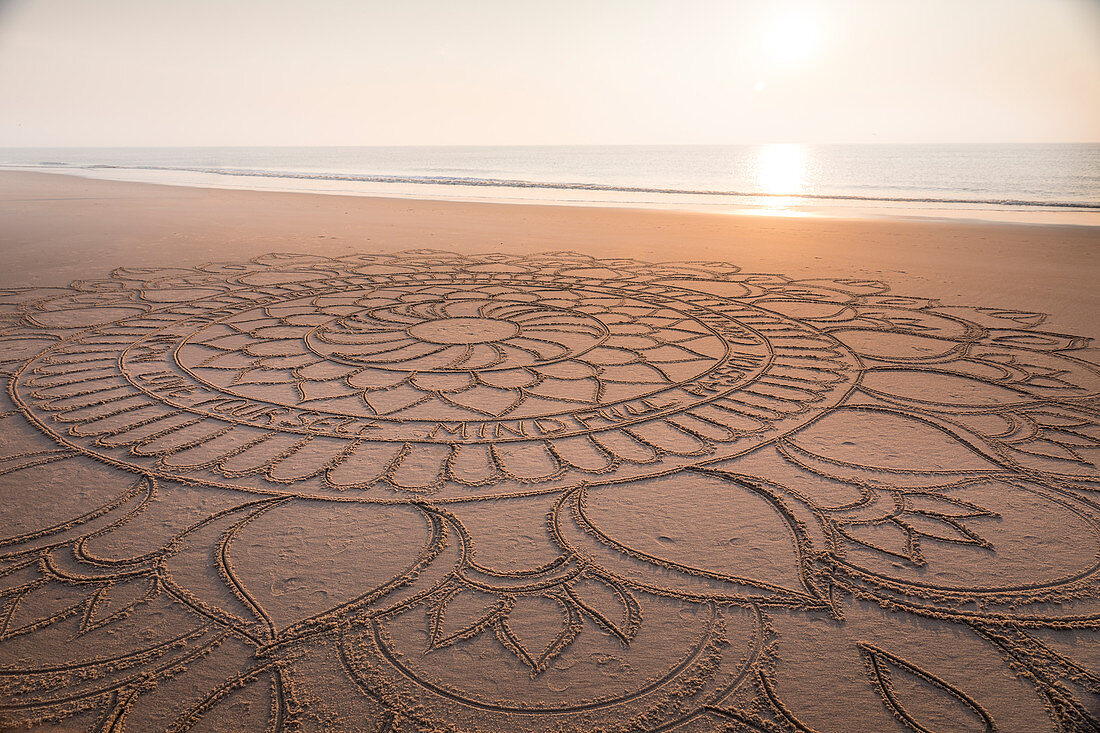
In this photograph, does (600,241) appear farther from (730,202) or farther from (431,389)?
(730,202)

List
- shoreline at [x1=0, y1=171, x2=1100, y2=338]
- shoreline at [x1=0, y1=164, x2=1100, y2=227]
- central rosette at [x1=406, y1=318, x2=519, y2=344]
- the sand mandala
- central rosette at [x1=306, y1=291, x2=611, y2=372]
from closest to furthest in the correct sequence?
1. the sand mandala
2. central rosette at [x1=306, y1=291, x2=611, y2=372]
3. central rosette at [x1=406, y1=318, x2=519, y2=344]
4. shoreline at [x1=0, y1=171, x2=1100, y2=338]
5. shoreline at [x1=0, y1=164, x2=1100, y2=227]

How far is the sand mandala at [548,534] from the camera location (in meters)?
2.14

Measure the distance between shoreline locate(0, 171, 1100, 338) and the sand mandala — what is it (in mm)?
3844

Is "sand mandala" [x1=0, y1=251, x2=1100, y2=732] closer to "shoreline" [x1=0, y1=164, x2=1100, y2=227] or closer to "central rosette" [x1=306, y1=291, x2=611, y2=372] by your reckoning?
"central rosette" [x1=306, y1=291, x2=611, y2=372]

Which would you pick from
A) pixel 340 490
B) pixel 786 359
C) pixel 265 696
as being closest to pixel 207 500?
pixel 340 490

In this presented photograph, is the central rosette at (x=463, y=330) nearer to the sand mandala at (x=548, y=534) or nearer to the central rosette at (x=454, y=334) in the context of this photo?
the central rosette at (x=454, y=334)

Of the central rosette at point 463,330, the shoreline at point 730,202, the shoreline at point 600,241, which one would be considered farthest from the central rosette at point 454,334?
the shoreline at point 730,202

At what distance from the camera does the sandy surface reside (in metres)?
2.16

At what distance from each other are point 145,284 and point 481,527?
7.97 m

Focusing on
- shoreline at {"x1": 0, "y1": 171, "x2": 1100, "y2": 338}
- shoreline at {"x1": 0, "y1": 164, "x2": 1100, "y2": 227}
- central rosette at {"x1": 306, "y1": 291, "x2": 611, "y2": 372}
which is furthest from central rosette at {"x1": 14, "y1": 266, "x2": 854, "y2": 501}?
shoreline at {"x1": 0, "y1": 164, "x2": 1100, "y2": 227}

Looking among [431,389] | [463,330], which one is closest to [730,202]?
[463,330]

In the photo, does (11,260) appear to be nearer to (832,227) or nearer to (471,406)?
(471,406)

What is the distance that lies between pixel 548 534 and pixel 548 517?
0.52ft

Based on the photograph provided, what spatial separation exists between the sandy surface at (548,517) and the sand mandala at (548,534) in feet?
0.05
